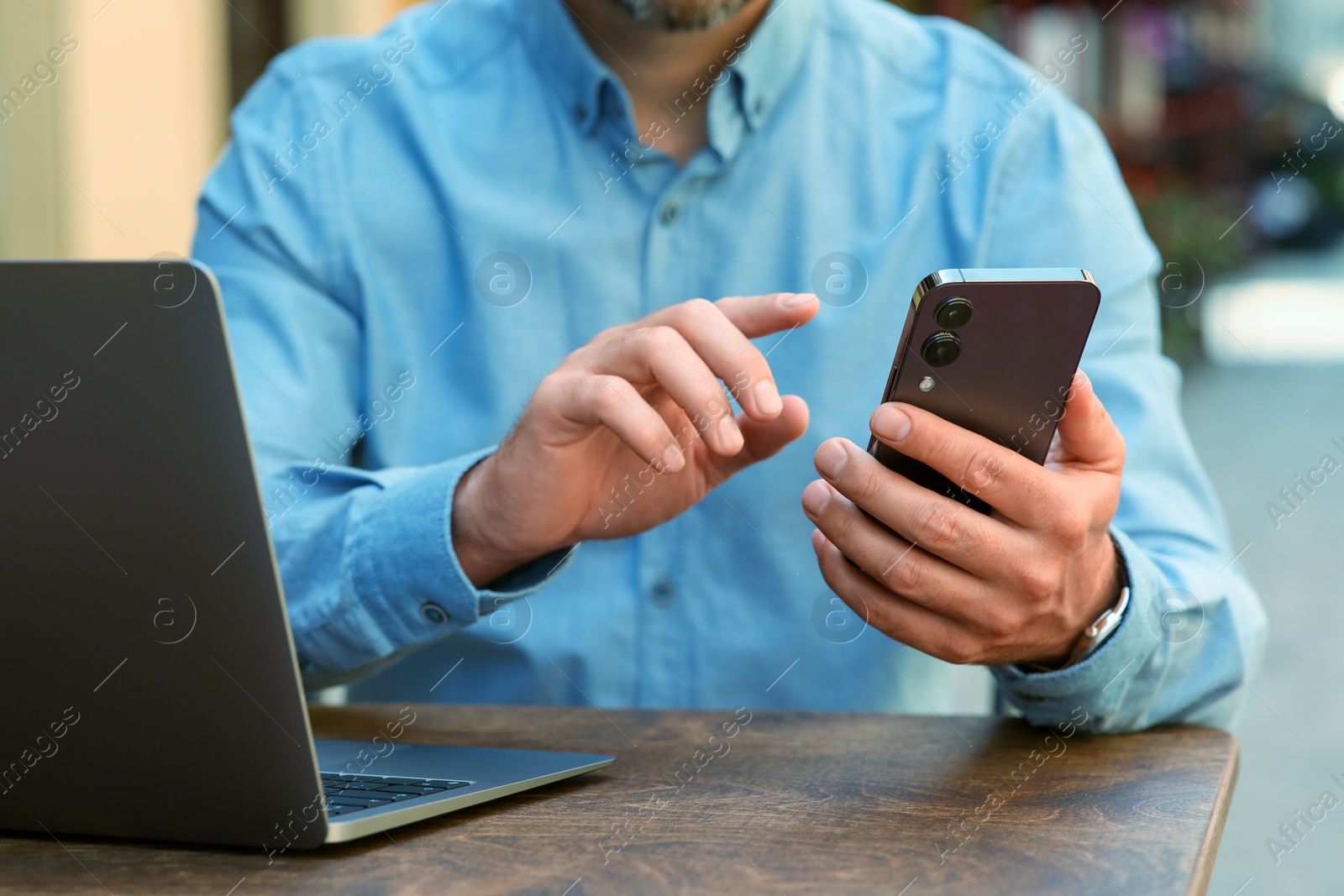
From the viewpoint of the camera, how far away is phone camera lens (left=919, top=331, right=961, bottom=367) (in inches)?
29.0

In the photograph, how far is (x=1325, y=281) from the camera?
1723 centimetres

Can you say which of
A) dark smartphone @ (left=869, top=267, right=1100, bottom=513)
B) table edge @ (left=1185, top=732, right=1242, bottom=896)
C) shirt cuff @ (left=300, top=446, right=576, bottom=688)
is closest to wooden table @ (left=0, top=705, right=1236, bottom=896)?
table edge @ (left=1185, top=732, right=1242, bottom=896)

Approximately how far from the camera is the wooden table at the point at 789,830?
618 millimetres

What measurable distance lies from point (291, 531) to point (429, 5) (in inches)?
31.5

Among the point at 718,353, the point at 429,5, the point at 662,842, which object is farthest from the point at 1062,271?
the point at 429,5

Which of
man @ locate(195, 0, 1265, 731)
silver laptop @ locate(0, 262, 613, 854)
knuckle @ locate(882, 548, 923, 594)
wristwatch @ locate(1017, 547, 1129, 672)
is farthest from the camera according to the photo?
man @ locate(195, 0, 1265, 731)

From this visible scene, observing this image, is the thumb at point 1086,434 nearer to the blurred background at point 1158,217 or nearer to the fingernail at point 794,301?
the fingernail at point 794,301

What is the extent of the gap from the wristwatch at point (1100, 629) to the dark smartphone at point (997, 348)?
7.1 inches

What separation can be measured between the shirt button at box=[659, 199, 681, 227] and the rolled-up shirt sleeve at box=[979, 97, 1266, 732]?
33cm

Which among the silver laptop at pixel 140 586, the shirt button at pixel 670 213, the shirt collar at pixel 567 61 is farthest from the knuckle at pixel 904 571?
the shirt collar at pixel 567 61

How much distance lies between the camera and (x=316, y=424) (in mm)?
1298

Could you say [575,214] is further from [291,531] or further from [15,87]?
[15,87]

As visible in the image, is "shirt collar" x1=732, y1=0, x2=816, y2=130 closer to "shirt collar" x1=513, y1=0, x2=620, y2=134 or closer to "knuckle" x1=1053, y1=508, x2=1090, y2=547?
"shirt collar" x1=513, y1=0, x2=620, y2=134

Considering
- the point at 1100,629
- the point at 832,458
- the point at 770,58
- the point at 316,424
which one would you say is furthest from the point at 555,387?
the point at 770,58
